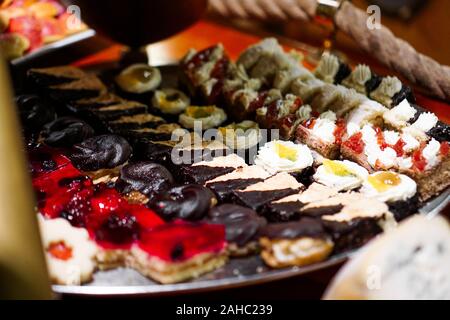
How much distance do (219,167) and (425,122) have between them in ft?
3.18

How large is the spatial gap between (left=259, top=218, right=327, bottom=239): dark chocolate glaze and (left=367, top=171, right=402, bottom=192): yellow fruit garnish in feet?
1.21

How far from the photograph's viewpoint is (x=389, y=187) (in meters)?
2.39

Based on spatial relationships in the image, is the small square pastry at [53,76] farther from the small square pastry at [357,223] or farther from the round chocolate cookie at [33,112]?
the small square pastry at [357,223]

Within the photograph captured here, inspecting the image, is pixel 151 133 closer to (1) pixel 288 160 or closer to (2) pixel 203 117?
(2) pixel 203 117

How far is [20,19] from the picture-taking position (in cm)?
396

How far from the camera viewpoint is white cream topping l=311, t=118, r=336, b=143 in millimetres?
2754

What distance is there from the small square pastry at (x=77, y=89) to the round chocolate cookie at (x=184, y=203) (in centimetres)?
109

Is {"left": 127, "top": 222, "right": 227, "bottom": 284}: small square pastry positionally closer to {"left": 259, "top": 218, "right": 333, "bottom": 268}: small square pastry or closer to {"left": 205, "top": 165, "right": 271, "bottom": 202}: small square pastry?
{"left": 259, "top": 218, "right": 333, "bottom": 268}: small square pastry

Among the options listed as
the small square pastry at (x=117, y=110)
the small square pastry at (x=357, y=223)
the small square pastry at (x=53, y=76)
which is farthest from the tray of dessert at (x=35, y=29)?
the small square pastry at (x=357, y=223)

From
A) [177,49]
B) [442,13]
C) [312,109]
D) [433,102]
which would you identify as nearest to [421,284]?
[312,109]

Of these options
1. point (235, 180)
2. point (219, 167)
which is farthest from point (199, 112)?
point (235, 180)

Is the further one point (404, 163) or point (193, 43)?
point (193, 43)

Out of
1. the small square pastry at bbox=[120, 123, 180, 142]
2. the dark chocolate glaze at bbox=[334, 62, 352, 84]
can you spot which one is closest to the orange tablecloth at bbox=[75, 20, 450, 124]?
the dark chocolate glaze at bbox=[334, 62, 352, 84]

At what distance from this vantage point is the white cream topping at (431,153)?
2.52 metres
